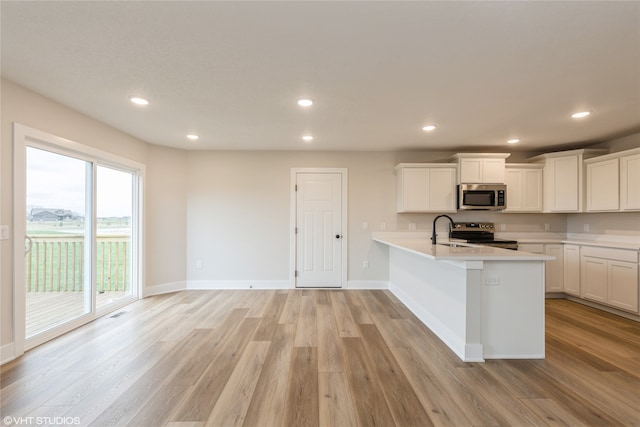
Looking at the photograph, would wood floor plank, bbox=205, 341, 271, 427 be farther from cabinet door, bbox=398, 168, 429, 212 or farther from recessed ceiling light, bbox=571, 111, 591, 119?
recessed ceiling light, bbox=571, 111, 591, 119

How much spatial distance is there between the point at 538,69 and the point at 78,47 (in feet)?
10.8

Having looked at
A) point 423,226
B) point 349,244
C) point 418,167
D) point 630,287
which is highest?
point 418,167

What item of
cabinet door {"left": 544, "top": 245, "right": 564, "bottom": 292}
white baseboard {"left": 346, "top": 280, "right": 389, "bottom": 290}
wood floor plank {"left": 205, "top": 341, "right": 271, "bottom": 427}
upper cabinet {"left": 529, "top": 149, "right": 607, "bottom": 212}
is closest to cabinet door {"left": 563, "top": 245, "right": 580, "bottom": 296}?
cabinet door {"left": 544, "top": 245, "right": 564, "bottom": 292}

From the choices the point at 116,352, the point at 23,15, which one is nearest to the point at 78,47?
the point at 23,15

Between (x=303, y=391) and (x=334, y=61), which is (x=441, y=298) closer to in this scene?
(x=303, y=391)

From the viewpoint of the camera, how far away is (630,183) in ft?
11.0

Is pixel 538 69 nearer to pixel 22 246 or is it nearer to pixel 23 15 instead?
pixel 23 15

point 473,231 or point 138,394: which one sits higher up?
point 473,231

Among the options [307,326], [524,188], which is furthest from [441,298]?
[524,188]

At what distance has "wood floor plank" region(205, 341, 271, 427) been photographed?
5.29 ft

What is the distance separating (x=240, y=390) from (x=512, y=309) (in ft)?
7.84

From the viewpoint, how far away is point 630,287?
3.20 metres

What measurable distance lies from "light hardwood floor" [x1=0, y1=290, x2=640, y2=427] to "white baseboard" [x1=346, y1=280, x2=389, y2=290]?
51.9 inches

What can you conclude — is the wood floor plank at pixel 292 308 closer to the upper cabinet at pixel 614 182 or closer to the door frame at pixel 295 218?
the door frame at pixel 295 218
